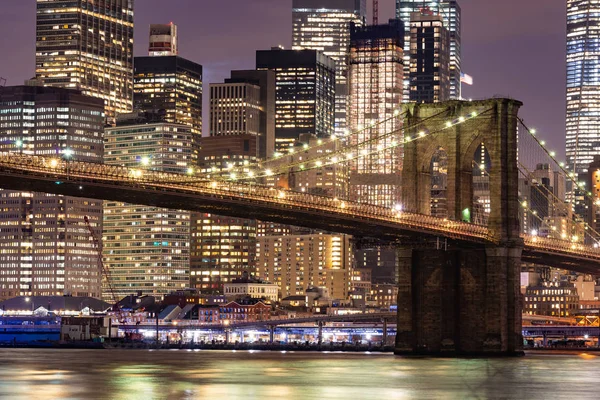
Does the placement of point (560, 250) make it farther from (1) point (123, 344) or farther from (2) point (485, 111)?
(1) point (123, 344)

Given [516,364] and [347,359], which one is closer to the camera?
[516,364]

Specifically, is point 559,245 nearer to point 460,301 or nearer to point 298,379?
point 460,301

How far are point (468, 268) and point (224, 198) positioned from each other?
70.8ft

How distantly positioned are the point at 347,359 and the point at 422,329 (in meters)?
5.80

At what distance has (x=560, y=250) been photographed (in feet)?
364

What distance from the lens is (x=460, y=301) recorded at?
10075 centimetres

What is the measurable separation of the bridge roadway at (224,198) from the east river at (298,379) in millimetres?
9237

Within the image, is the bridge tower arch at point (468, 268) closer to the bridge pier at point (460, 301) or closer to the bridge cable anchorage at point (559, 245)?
the bridge pier at point (460, 301)

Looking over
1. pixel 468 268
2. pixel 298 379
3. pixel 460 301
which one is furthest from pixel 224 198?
pixel 460 301

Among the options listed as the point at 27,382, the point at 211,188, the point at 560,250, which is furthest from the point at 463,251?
the point at 27,382

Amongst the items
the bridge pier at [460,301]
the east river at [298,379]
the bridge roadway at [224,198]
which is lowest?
the east river at [298,379]

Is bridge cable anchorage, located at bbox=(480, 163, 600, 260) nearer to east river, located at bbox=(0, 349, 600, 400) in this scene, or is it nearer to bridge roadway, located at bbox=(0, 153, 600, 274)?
bridge roadway, located at bbox=(0, 153, 600, 274)

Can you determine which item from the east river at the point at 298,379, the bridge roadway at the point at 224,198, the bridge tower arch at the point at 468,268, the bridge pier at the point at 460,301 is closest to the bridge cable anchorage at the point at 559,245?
the bridge roadway at the point at 224,198

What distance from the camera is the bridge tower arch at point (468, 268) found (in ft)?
325
